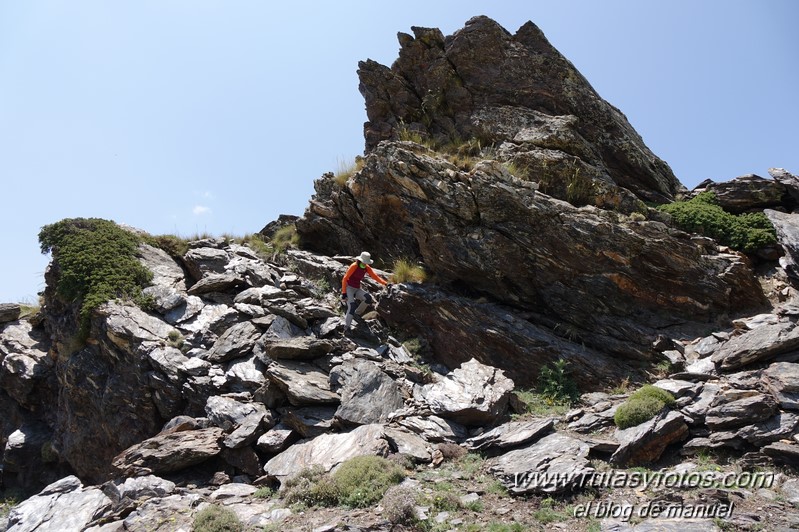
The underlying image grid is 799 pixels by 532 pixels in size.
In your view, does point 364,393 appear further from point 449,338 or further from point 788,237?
point 788,237

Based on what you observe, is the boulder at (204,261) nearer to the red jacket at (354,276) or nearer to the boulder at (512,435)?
the red jacket at (354,276)

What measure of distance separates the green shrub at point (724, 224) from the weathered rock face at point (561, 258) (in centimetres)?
118

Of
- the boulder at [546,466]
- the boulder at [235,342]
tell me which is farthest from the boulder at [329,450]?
the boulder at [235,342]

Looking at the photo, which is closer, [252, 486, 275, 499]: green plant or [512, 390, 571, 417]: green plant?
[252, 486, 275, 499]: green plant

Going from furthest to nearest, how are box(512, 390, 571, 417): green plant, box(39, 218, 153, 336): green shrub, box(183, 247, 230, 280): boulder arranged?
box(183, 247, 230, 280): boulder, box(39, 218, 153, 336): green shrub, box(512, 390, 571, 417): green plant

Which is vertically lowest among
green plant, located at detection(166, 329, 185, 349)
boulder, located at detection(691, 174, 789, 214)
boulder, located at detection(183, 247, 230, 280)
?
green plant, located at detection(166, 329, 185, 349)

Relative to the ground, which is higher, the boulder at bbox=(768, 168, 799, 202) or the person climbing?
the boulder at bbox=(768, 168, 799, 202)

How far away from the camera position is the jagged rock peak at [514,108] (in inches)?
738

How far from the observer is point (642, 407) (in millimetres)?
10188

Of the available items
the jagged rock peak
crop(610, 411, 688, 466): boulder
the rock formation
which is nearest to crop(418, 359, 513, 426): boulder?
the rock formation

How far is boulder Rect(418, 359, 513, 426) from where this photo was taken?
11.8 metres

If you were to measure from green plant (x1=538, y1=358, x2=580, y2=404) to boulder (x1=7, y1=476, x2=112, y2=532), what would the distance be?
11033mm

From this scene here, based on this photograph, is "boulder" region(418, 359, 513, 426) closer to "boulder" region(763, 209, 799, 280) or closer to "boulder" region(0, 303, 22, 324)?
"boulder" region(763, 209, 799, 280)

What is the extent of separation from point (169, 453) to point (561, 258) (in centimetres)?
1221
